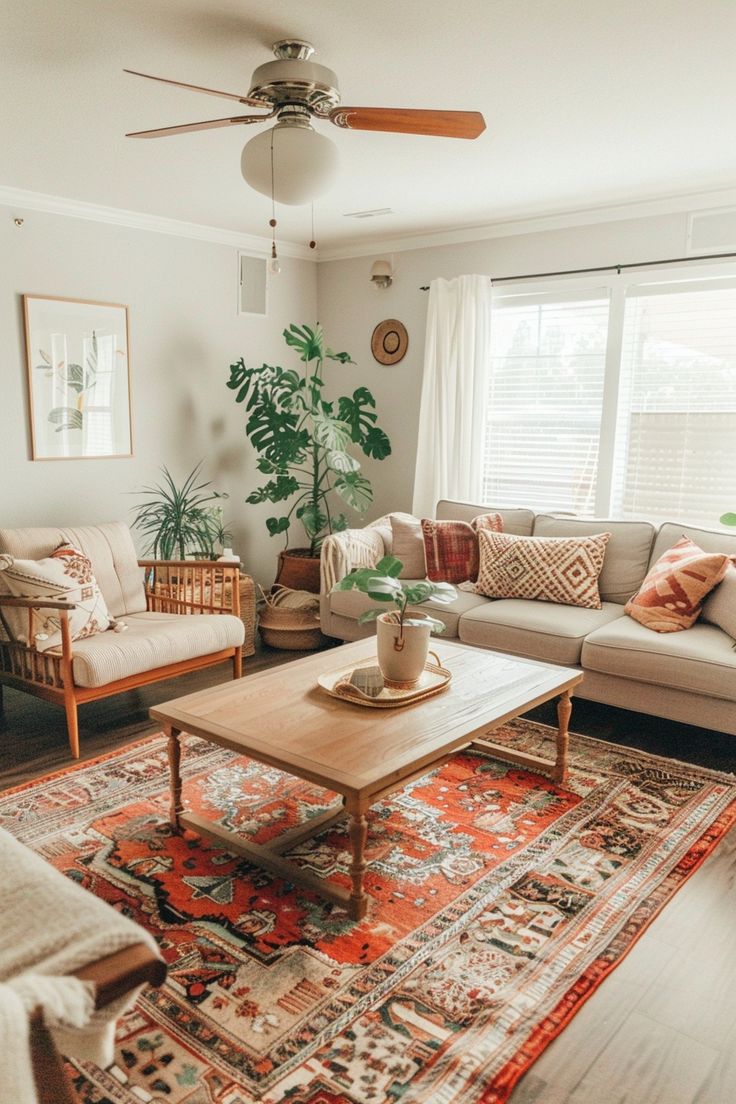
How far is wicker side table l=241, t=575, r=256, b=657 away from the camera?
4.61m

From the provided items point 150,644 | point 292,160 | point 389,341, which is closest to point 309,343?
point 389,341

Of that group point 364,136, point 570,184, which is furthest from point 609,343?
point 364,136

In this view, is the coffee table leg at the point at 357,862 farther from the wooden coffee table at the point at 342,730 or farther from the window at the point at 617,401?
the window at the point at 617,401

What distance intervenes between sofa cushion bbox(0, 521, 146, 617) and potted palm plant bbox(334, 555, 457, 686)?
5.70 ft

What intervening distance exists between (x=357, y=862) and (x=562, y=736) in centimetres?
113

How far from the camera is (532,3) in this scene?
7.13 ft

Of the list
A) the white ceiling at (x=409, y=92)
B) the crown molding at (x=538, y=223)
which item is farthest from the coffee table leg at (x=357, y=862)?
the crown molding at (x=538, y=223)

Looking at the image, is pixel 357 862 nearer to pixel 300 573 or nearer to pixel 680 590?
pixel 680 590

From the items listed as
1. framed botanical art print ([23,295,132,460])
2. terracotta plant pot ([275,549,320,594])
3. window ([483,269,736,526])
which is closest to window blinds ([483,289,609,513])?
window ([483,269,736,526])

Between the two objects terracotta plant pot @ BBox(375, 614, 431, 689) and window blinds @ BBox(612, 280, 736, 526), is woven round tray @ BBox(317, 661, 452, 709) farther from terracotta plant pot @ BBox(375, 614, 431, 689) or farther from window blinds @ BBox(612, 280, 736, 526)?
window blinds @ BBox(612, 280, 736, 526)

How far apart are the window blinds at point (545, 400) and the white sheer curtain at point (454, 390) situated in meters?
0.13

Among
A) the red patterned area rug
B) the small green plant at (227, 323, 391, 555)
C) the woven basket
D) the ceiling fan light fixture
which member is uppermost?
the ceiling fan light fixture

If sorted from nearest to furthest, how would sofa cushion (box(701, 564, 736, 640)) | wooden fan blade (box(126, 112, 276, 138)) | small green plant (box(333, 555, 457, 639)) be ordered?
wooden fan blade (box(126, 112, 276, 138)), small green plant (box(333, 555, 457, 639)), sofa cushion (box(701, 564, 736, 640))

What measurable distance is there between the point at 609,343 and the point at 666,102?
1.65 meters
